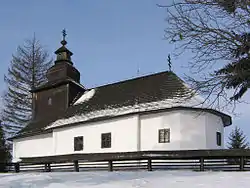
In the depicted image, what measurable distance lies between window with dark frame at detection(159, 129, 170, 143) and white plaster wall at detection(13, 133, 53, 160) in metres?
8.82

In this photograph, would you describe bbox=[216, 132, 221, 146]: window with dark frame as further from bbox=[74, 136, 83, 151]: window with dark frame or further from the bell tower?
the bell tower

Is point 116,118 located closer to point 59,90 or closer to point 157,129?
point 157,129

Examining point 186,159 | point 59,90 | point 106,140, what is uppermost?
point 59,90

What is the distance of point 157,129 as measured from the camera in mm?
20531

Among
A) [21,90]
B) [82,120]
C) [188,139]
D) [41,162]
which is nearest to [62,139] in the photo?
[82,120]

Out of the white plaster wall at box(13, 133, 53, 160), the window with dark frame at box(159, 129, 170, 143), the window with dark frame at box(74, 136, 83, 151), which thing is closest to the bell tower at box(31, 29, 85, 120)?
the white plaster wall at box(13, 133, 53, 160)

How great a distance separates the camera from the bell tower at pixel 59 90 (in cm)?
2726

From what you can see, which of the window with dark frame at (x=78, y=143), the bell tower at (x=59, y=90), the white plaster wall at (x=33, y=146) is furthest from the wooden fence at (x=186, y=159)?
the bell tower at (x=59, y=90)

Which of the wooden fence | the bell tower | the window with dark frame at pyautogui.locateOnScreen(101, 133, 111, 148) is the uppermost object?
the bell tower

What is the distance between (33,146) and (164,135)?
11115 mm

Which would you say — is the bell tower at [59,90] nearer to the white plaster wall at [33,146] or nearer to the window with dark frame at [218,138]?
the white plaster wall at [33,146]

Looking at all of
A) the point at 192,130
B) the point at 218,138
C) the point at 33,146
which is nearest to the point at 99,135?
the point at 192,130

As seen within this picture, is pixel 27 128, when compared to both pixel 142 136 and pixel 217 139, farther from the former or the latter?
pixel 217 139

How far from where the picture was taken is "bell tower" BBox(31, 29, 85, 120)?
27.3 metres
